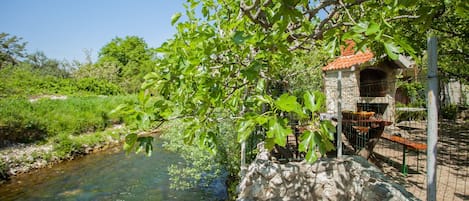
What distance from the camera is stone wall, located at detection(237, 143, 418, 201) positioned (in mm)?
3204

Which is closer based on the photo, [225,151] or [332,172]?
[332,172]

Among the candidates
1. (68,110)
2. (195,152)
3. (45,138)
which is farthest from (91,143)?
(195,152)

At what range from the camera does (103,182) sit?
736 cm

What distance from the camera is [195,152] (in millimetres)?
4938

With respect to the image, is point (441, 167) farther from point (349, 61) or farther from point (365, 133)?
point (349, 61)

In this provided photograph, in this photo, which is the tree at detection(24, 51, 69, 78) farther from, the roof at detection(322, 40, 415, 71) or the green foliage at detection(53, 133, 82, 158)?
the roof at detection(322, 40, 415, 71)

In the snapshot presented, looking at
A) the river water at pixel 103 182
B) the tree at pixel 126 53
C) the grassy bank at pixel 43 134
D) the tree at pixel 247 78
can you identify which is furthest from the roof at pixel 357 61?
the tree at pixel 126 53

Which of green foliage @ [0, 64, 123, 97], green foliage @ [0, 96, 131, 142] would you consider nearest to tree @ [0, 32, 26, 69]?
green foliage @ [0, 64, 123, 97]

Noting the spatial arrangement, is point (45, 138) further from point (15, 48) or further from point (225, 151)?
point (15, 48)

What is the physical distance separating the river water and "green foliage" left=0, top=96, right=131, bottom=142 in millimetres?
2172

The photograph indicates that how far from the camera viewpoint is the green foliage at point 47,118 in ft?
31.4

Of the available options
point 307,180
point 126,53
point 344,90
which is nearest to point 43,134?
point 307,180

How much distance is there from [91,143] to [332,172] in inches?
404

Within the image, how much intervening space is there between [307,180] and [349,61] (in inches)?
268
